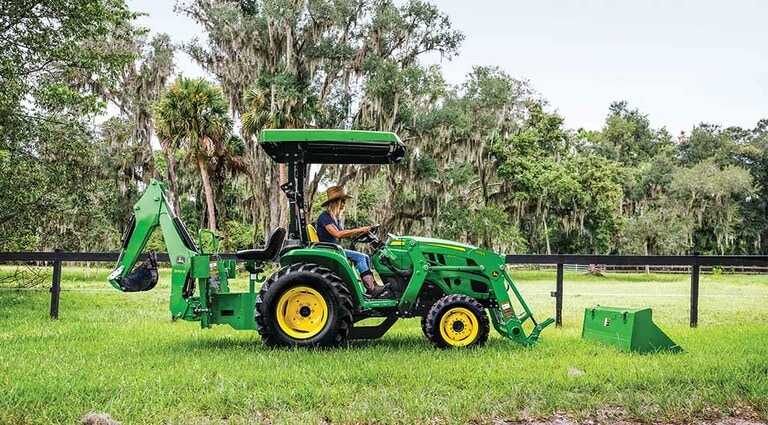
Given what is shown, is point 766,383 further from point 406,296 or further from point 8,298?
point 8,298

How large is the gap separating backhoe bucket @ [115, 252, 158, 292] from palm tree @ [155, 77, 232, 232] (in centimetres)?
1748

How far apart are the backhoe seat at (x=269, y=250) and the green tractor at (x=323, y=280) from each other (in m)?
0.01

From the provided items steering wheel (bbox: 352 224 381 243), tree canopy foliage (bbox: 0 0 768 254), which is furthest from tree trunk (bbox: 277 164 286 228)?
steering wheel (bbox: 352 224 381 243)

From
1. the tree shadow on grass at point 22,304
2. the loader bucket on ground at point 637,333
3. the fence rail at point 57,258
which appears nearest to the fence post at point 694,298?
the loader bucket on ground at point 637,333

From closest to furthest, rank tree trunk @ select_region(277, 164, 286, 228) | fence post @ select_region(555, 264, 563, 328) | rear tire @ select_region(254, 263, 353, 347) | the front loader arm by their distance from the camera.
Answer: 1. rear tire @ select_region(254, 263, 353, 347)
2. the front loader arm
3. fence post @ select_region(555, 264, 563, 328)
4. tree trunk @ select_region(277, 164, 286, 228)

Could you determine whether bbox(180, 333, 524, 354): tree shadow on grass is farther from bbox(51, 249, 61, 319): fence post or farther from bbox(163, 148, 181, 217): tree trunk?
bbox(163, 148, 181, 217): tree trunk

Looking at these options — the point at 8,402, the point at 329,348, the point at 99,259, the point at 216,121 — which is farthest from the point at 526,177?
the point at 8,402

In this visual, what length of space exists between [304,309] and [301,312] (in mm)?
44

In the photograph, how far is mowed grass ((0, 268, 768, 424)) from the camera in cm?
464

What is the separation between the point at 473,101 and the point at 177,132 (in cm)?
1154

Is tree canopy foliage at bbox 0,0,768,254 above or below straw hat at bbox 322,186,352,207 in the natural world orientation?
above

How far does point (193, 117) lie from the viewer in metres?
24.3

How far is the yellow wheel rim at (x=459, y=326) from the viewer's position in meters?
7.16

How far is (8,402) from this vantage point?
4719 mm
